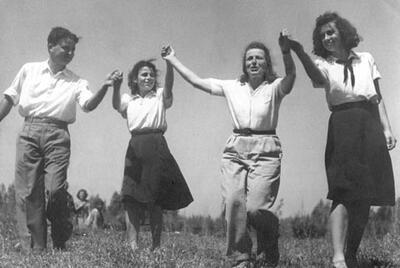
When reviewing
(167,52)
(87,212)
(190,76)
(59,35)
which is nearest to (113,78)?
(167,52)

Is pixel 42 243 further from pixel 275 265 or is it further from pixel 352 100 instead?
pixel 352 100

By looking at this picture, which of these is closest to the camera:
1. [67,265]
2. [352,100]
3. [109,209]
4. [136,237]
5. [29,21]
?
[67,265]

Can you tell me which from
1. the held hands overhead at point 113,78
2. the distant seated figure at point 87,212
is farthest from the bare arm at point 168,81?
the distant seated figure at point 87,212

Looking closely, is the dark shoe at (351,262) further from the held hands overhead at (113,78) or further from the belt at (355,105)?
the held hands overhead at (113,78)

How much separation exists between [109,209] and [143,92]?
985cm

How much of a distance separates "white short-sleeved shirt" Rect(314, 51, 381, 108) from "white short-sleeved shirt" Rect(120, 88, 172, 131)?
1.50m

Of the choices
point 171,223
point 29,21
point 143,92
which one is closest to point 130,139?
point 143,92

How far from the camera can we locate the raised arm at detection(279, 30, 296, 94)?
3.88 meters

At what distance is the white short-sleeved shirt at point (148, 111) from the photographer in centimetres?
509

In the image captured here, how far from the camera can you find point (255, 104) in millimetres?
4211

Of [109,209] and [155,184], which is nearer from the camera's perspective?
[155,184]

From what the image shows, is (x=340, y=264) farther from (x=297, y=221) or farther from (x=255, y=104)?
(x=297, y=221)

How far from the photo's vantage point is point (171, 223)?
36.5 feet

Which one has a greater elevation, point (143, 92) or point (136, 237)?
point (143, 92)
